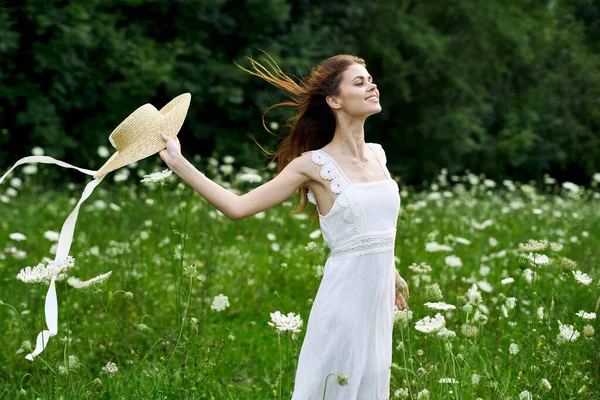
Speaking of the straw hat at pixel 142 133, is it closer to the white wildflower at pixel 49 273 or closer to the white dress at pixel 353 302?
the white wildflower at pixel 49 273

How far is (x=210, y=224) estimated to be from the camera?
6.88 m

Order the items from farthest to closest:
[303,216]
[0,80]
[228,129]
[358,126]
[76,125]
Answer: [228,129] < [76,125] < [0,80] < [303,216] < [358,126]

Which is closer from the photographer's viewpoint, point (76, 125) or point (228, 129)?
point (76, 125)

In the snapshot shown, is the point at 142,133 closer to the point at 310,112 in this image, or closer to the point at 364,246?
the point at 310,112

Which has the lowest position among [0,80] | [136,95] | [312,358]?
[136,95]

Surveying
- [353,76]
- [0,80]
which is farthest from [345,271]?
[0,80]

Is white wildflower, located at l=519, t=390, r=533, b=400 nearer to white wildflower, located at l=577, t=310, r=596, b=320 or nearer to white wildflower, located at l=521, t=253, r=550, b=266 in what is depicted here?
white wildflower, located at l=577, t=310, r=596, b=320

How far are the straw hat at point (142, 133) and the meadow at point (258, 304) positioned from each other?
0.31 m

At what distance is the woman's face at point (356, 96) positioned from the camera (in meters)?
2.94

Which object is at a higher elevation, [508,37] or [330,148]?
[330,148]

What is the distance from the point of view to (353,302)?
9.20 feet

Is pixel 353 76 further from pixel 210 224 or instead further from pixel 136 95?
pixel 136 95

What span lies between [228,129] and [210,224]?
9.81 meters

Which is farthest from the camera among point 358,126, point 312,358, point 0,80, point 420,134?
point 420,134
